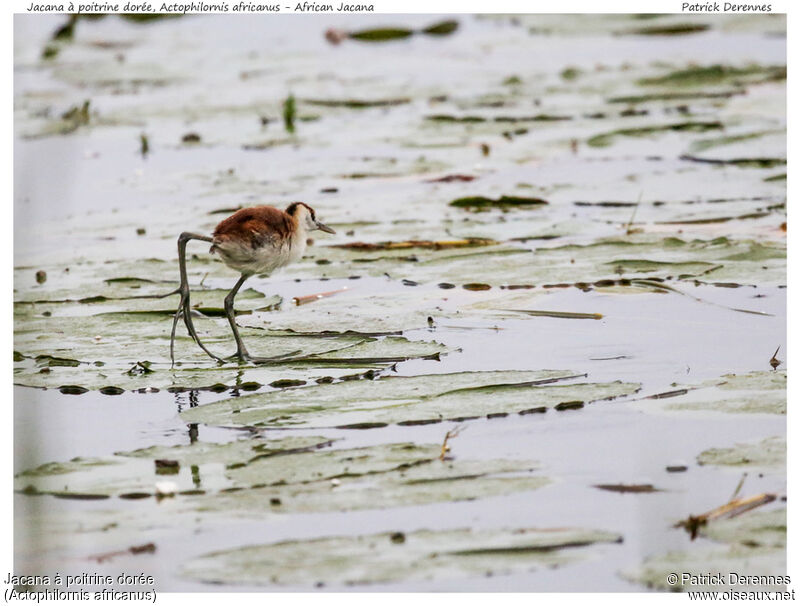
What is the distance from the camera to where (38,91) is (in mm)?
13922

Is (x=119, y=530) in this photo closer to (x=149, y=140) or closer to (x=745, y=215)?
(x=745, y=215)

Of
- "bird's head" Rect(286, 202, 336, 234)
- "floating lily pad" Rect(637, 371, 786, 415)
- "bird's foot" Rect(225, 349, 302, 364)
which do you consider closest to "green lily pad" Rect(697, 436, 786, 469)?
"floating lily pad" Rect(637, 371, 786, 415)

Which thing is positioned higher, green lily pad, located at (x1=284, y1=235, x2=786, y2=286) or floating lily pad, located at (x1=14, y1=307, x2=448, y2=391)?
green lily pad, located at (x1=284, y1=235, x2=786, y2=286)

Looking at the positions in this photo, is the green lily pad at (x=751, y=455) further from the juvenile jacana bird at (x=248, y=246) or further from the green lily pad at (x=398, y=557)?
the juvenile jacana bird at (x=248, y=246)

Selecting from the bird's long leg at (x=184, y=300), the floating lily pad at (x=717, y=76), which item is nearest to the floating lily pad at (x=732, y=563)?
the bird's long leg at (x=184, y=300)

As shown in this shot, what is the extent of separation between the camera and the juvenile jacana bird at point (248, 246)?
213 inches

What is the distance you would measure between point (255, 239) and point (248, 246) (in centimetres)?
4

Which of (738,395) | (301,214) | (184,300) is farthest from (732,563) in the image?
(301,214)

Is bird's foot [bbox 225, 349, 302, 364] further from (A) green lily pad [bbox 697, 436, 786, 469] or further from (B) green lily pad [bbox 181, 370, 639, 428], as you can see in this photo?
(A) green lily pad [bbox 697, 436, 786, 469]

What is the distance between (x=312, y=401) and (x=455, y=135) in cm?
613

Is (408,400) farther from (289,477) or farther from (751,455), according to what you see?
(751,455)

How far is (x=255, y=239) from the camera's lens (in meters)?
5.43

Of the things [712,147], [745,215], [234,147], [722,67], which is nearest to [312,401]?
[745,215]

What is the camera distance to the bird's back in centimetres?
541
